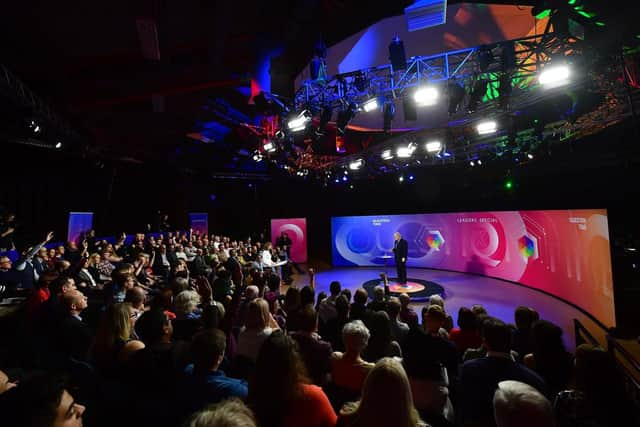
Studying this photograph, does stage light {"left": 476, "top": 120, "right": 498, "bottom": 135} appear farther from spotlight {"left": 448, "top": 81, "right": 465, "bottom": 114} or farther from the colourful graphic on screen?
the colourful graphic on screen

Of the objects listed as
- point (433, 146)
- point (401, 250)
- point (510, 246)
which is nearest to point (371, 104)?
point (433, 146)

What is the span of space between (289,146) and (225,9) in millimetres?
4127

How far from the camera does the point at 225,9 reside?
3.57 metres

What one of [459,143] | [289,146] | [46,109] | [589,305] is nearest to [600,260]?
[589,305]

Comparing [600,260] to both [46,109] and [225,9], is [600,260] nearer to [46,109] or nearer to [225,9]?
[225,9]

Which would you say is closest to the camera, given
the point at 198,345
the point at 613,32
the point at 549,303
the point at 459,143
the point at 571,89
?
the point at 198,345

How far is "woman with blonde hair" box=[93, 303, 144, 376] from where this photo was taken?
191 centimetres

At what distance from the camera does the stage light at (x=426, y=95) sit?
16.8 ft

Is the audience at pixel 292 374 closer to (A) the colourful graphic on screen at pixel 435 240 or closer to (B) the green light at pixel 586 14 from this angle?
(B) the green light at pixel 586 14

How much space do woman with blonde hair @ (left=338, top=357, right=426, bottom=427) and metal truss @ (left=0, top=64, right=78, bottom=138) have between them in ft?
18.5

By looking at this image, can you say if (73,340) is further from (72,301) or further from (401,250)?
(401,250)

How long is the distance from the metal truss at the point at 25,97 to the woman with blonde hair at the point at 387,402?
5654 millimetres

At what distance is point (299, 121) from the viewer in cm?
608

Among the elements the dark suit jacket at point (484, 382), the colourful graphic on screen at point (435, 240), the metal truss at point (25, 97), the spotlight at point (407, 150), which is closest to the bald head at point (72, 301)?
the dark suit jacket at point (484, 382)
